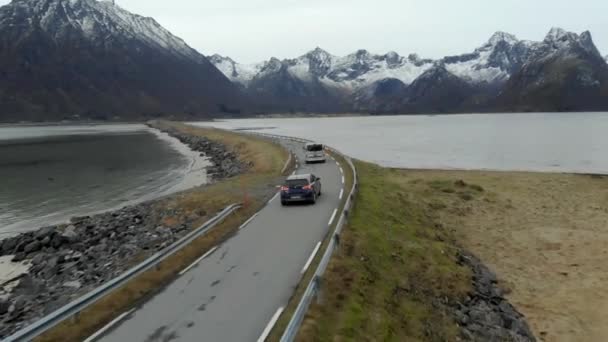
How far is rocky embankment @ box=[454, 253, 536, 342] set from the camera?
1677cm

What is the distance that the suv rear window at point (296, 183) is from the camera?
29558 mm

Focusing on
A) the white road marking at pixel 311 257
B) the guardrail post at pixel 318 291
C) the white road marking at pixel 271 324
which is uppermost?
the guardrail post at pixel 318 291

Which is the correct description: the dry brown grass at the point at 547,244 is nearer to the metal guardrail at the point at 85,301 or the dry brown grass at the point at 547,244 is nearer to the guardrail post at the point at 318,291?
the guardrail post at the point at 318,291

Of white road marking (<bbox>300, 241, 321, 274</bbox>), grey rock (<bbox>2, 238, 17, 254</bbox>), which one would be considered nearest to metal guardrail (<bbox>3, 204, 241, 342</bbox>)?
white road marking (<bbox>300, 241, 321, 274</bbox>)

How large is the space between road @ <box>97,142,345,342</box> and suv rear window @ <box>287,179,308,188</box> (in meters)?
4.33

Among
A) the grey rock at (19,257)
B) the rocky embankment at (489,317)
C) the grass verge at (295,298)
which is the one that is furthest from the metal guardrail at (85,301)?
the grey rock at (19,257)

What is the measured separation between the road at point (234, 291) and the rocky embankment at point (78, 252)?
4.25 metres

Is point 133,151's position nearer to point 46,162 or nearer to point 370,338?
point 46,162

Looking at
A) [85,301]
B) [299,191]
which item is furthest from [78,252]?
[299,191]

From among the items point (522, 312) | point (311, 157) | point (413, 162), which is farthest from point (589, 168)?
point (522, 312)

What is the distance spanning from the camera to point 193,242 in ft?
73.2

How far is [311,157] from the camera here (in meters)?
52.3

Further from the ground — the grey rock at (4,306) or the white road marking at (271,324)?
the white road marking at (271,324)

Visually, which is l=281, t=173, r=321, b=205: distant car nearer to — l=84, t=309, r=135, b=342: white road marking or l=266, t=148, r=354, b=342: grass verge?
l=266, t=148, r=354, b=342: grass verge
